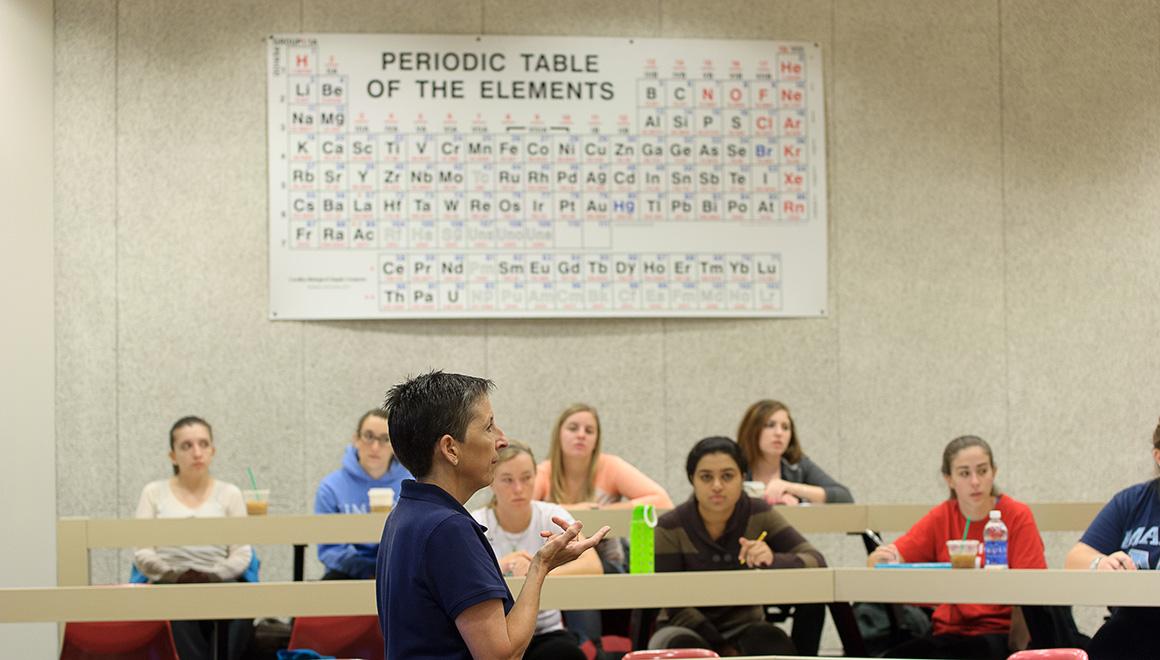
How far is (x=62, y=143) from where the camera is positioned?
620cm

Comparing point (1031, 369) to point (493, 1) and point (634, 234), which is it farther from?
point (493, 1)

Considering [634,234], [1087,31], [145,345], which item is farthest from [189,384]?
[1087,31]

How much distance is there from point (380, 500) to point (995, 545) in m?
2.32

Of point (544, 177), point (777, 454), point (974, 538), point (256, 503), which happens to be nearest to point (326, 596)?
point (256, 503)

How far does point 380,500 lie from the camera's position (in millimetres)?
5137

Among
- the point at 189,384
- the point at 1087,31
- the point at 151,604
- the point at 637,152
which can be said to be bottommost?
the point at 151,604

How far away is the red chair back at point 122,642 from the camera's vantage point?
4012mm

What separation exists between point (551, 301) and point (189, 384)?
5.72 feet

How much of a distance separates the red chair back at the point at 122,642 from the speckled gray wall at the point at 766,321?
85.7 inches

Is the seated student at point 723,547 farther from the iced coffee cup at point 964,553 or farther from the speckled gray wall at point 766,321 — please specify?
the speckled gray wall at point 766,321

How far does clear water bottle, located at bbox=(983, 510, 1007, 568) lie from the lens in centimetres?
401

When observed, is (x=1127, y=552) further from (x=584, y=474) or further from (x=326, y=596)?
(x=326, y=596)

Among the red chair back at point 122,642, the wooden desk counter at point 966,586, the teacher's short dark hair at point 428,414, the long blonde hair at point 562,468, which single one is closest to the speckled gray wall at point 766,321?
the long blonde hair at point 562,468

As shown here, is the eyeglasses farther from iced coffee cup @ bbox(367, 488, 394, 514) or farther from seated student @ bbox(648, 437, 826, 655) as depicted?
seated student @ bbox(648, 437, 826, 655)
